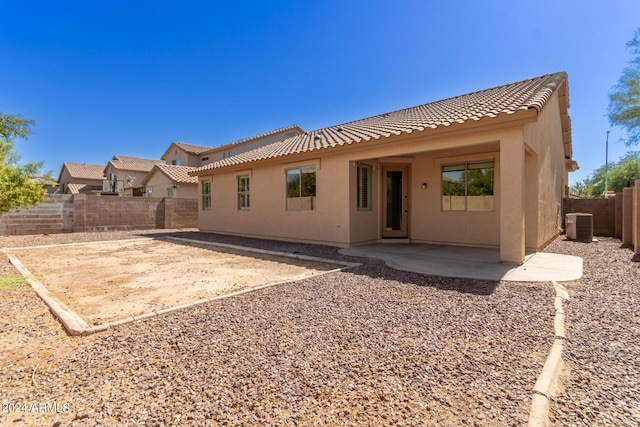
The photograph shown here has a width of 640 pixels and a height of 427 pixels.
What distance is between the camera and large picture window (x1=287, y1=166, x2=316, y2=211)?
10289 mm

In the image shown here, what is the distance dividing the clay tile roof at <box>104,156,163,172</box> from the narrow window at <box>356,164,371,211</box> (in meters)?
36.3

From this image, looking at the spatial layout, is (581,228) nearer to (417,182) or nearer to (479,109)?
(417,182)

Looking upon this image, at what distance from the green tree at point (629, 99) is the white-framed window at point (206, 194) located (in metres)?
30.7

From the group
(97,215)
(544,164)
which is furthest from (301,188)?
(97,215)

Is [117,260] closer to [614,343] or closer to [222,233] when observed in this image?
[222,233]

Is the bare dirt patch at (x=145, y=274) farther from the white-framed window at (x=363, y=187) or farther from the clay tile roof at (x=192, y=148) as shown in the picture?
the clay tile roof at (x=192, y=148)

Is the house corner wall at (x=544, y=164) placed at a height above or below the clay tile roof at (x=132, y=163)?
below

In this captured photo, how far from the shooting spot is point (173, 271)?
21.1 ft

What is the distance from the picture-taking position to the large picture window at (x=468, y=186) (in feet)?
29.5

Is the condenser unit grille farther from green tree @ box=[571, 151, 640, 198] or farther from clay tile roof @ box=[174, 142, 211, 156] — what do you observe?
clay tile roof @ box=[174, 142, 211, 156]

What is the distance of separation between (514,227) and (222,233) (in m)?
12.2

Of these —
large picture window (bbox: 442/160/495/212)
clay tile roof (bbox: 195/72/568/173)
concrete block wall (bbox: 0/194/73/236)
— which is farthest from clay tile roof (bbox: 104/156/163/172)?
large picture window (bbox: 442/160/495/212)

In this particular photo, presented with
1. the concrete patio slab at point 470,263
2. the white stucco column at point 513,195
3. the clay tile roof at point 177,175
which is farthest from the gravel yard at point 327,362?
the clay tile roof at point 177,175

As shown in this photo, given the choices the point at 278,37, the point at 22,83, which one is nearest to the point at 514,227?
the point at 278,37
